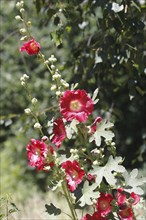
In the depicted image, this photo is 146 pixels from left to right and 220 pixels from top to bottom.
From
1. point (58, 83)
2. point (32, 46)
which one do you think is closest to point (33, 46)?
point (32, 46)

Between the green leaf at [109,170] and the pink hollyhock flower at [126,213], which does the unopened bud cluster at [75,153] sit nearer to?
the green leaf at [109,170]

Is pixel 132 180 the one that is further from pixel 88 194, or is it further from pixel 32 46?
pixel 32 46

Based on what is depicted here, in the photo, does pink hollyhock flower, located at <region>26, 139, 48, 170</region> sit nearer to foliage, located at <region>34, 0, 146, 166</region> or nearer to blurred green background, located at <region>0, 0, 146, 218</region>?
blurred green background, located at <region>0, 0, 146, 218</region>

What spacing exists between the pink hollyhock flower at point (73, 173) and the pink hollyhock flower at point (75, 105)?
0.17 metres

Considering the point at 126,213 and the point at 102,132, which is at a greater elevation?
the point at 102,132

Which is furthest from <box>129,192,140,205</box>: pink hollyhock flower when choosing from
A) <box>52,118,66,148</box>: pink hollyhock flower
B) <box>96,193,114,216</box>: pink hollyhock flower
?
<box>52,118,66,148</box>: pink hollyhock flower

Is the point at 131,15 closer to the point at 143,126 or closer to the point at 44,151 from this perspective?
the point at 44,151

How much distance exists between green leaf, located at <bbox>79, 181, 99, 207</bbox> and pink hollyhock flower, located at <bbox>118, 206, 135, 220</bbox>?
0.56ft

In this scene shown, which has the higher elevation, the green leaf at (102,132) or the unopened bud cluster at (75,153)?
the green leaf at (102,132)

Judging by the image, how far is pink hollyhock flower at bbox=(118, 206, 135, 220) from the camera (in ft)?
6.72

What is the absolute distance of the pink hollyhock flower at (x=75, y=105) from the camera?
192 cm

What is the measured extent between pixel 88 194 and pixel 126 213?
0.70ft

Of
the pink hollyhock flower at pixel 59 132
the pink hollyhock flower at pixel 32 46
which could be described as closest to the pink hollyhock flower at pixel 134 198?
the pink hollyhock flower at pixel 59 132

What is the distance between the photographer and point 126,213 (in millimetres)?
2059
